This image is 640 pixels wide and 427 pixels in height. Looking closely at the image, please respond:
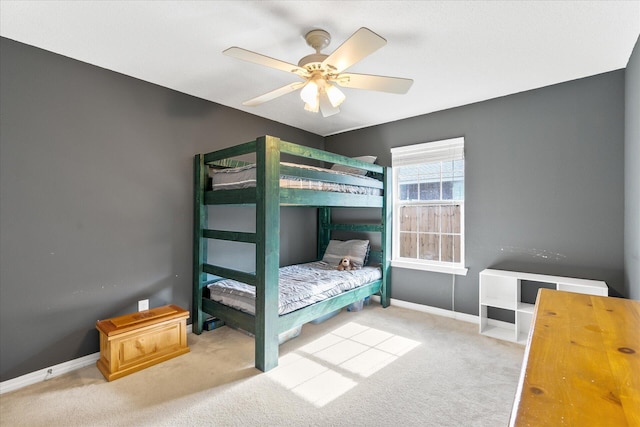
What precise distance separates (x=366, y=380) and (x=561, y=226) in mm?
2280

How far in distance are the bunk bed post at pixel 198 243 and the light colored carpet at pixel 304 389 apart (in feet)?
0.76

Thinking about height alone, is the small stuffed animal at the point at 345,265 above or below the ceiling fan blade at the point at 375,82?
below

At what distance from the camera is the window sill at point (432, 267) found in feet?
11.3

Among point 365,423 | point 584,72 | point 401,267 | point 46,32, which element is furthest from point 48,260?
A: point 584,72

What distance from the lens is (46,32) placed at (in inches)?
81.0

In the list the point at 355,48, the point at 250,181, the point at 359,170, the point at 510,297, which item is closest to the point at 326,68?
the point at 355,48

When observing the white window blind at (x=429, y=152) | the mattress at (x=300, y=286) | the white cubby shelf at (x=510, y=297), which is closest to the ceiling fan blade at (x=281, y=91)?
the mattress at (x=300, y=286)

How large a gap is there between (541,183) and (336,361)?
8.30 ft

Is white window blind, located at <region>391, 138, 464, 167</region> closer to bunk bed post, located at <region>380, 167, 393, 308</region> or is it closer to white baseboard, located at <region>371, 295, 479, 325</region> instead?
bunk bed post, located at <region>380, 167, 393, 308</region>

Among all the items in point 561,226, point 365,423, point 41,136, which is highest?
point 41,136

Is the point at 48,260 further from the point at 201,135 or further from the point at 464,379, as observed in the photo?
the point at 464,379

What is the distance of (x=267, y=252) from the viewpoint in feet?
7.89

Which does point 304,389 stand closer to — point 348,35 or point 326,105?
point 326,105

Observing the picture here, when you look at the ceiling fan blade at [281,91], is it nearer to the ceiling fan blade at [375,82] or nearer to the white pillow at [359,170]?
the ceiling fan blade at [375,82]
